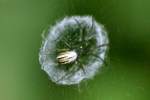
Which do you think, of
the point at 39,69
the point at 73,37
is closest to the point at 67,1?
the point at 73,37

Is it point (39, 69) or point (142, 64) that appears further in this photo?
point (39, 69)

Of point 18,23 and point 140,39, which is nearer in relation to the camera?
point 140,39

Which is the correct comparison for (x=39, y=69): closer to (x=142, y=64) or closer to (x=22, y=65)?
(x=22, y=65)

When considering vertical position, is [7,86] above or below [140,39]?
below

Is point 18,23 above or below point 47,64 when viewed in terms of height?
above

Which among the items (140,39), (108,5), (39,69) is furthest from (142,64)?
(39,69)

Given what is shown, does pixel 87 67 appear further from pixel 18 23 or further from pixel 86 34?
pixel 18 23
